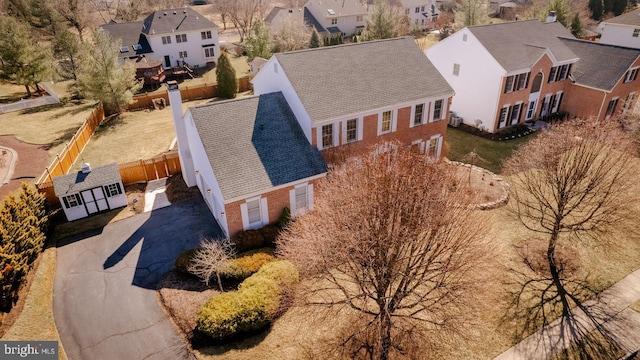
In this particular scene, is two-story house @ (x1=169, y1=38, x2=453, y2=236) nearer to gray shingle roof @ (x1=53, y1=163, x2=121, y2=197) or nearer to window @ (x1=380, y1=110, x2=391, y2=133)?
window @ (x1=380, y1=110, x2=391, y2=133)

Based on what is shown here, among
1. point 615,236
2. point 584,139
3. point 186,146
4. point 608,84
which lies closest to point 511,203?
point 615,236

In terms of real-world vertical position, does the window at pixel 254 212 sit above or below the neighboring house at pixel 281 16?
below

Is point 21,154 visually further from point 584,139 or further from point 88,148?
point 584,139

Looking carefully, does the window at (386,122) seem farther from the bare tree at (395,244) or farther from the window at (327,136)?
the bare tree at (395,244)

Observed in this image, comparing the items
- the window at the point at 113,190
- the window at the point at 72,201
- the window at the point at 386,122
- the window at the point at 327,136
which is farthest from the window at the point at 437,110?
the window at the point at 72,201

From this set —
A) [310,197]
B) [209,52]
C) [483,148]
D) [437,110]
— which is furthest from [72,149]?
Answer: [483,148]
